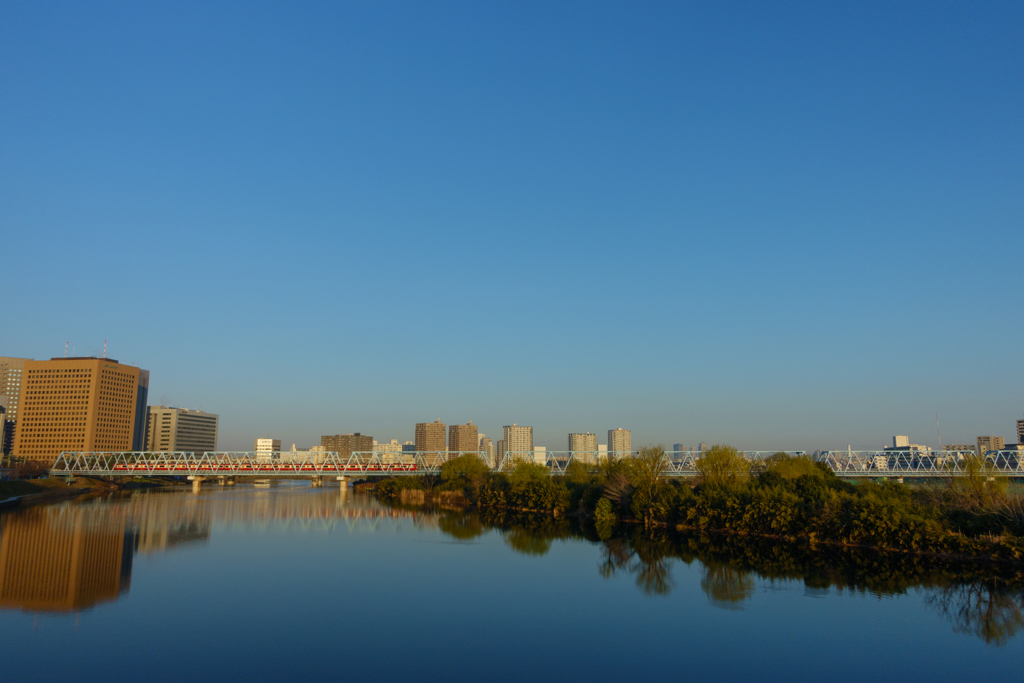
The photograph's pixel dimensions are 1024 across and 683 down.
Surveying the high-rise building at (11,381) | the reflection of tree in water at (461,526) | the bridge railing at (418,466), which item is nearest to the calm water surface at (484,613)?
the reflection of tree in water at (461,526)

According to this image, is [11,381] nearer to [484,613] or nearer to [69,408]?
[69,408]

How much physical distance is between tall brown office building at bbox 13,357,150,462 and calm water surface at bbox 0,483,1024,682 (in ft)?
387

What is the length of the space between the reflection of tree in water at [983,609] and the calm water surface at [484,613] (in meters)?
0.10

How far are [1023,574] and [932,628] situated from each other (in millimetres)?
9449

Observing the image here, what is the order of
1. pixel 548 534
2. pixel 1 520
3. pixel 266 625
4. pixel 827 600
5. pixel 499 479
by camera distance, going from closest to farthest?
pixel 266 625 → pixel 827 600 → pixel 548 534 → pixel 1 520 → pixel 499 479

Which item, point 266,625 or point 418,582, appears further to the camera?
point 418,582

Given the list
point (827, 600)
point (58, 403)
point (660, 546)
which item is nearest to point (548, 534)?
point (660, 546)

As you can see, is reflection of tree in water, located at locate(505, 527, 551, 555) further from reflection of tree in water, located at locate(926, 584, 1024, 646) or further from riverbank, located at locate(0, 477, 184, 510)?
riverbank, located at locate(0, 477, 184, 510)

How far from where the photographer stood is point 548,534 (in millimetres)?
44531

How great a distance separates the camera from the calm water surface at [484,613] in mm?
17531

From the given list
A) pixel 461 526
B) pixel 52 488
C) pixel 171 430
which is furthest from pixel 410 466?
pixel 171 430

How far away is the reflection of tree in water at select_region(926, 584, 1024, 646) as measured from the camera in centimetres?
2083

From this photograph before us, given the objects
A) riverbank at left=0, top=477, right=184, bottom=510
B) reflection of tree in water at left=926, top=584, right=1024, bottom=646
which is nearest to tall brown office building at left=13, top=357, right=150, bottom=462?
riverbank at left=0, top=477, right=184, bottom=510

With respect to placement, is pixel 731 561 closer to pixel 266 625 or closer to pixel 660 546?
pixel 660 546
